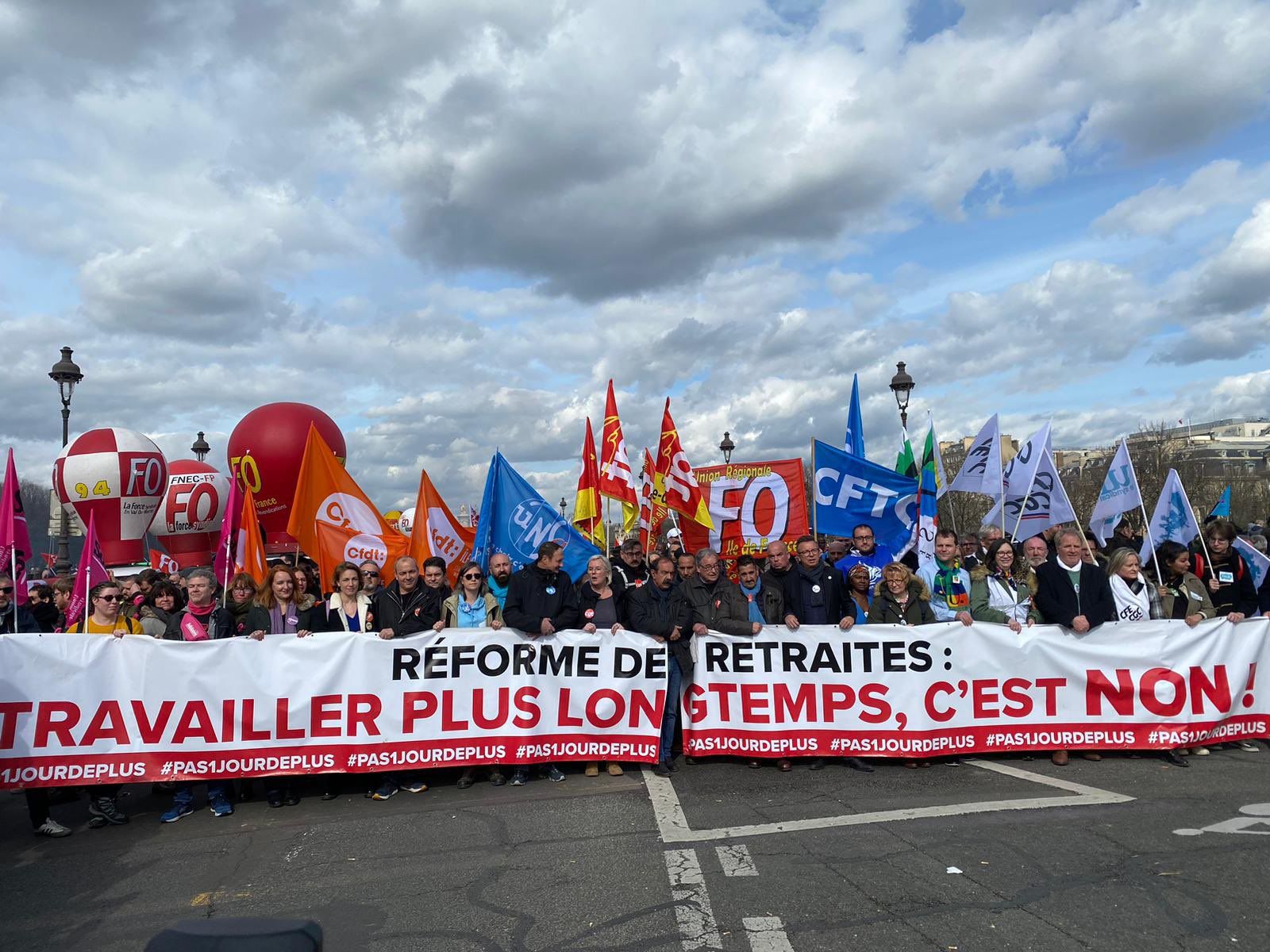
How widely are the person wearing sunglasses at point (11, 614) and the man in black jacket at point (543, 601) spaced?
143 inches

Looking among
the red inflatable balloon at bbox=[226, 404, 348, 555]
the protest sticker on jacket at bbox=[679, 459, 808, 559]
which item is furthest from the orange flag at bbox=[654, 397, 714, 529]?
the red inflatable balloon at bbox=[226, 404, 348, 555]

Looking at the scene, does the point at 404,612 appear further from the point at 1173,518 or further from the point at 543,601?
the point at 1173,518

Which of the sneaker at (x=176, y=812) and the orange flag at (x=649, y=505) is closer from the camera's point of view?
the sneaker at (x=176, y=812)

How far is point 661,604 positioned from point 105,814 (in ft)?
14.6

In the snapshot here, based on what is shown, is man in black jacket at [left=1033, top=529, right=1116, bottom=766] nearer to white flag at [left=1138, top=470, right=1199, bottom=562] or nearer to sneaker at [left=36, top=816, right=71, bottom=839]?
white flag at [left=1138, top=470, right=1199, bottom=562]

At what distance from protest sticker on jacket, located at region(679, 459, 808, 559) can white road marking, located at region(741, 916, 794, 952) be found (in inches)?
294

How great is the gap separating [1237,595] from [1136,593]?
157 centimetres

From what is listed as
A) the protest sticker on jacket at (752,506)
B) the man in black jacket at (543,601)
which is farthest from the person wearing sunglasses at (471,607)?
the protest sticker on jacket at (752,506)

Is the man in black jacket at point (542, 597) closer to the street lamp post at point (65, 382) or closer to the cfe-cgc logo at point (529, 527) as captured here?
the cfe-cgc logo at point (529, 527)

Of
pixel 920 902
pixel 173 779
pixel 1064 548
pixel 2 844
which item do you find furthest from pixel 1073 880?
pixel 2 844

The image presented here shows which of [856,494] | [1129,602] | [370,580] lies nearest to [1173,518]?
[1129,602]

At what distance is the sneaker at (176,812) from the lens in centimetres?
623

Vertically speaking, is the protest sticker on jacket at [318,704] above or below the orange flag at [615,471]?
below

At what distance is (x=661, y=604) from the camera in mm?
7520
